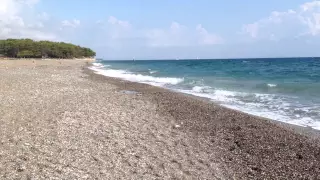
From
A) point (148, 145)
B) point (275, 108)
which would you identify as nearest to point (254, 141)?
point (148, 145)

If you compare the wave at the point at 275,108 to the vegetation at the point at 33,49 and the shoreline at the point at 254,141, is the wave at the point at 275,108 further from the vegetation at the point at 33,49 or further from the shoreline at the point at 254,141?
the vegetation at the point at 33,49

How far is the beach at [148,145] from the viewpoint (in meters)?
7.61

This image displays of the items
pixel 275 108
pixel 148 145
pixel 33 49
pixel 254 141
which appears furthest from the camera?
pixel 33 49

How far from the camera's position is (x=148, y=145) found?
→ 9.58 meters

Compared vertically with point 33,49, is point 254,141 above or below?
below

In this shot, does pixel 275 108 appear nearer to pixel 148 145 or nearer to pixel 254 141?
pixel 254 141

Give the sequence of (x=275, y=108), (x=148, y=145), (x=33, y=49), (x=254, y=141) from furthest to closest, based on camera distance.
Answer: (x=33, y=49), (x=275, y=108), (x=254, y=141), (x=148, y=145)

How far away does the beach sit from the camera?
761cm

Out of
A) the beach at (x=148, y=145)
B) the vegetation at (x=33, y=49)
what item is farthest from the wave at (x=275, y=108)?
the vegetation at (x=33, y=49)

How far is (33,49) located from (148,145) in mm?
127056

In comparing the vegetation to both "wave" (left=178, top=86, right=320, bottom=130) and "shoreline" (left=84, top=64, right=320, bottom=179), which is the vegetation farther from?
"shoreline" (left=84, top=64, right=320, bottom=179)

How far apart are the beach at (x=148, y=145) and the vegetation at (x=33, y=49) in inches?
4666

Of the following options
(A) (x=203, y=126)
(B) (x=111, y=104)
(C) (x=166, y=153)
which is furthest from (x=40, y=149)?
(B) (x=111, y=104)

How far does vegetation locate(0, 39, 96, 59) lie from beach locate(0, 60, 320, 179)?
11851 centimetres
